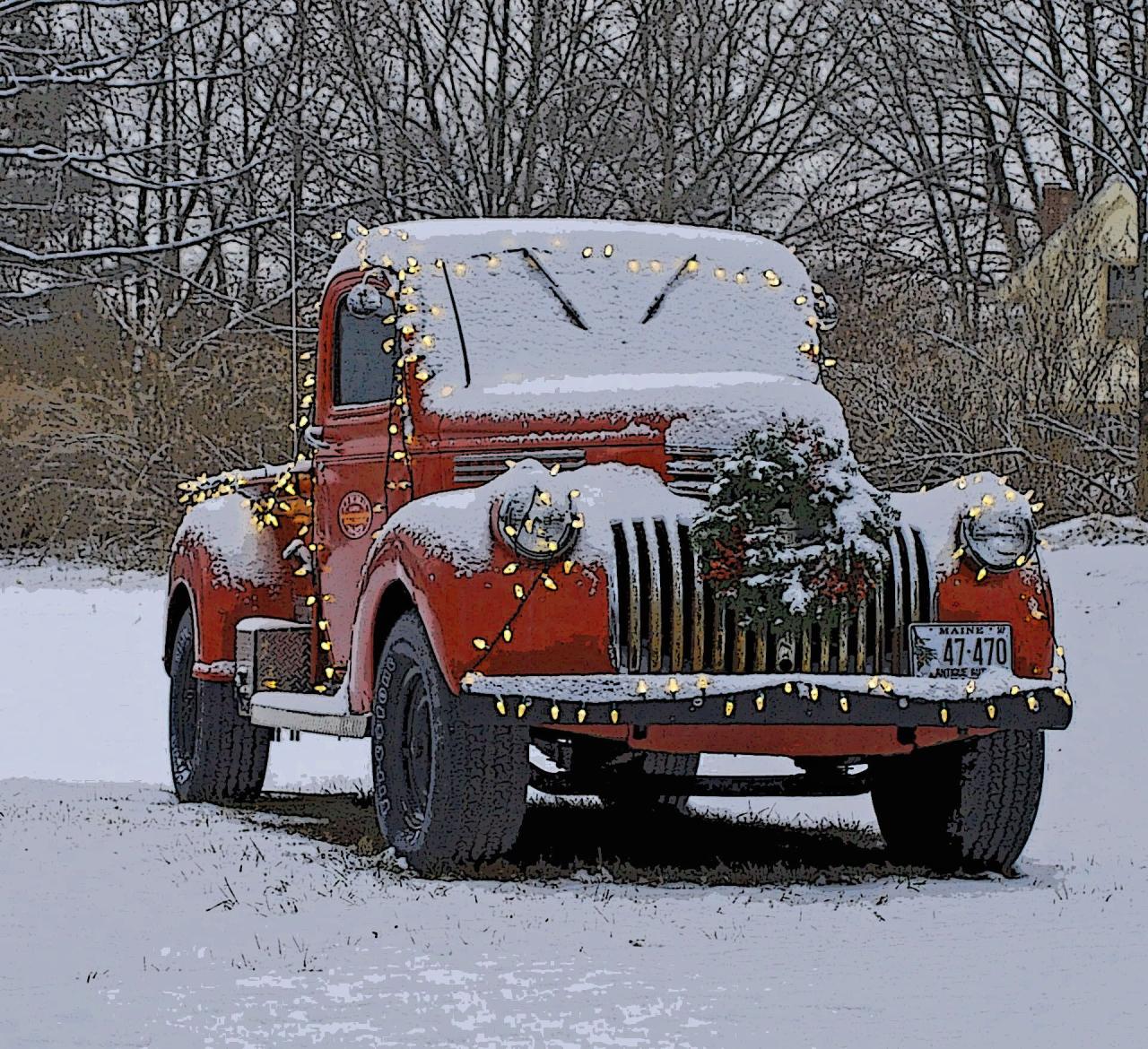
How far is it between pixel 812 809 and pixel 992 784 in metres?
3.11

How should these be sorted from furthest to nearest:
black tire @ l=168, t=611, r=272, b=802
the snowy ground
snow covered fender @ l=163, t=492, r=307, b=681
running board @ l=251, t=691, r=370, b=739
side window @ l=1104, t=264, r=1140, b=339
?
side window @ l=1104, t=264, r=1140, b=339 → black tire @ l=168, t=611, r=272, b=802 → snow covered fender @ l=163, t=492, r=307, b=681 → running board @ l=251, t=691, r=370, b=739 → the snowy ground

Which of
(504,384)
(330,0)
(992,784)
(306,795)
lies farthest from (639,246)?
(330,0)

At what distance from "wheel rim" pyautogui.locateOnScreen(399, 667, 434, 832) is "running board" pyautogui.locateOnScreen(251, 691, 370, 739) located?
0.49 meters

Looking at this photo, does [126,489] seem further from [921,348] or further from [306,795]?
[306,795]

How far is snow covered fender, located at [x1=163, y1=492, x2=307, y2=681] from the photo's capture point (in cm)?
1034

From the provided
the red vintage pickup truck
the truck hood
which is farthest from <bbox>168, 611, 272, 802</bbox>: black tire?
the truck hood

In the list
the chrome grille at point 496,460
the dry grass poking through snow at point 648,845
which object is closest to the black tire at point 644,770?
the dry grass poking through snow at point 648,845

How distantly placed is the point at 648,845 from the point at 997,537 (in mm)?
2124

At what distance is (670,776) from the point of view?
317 inches

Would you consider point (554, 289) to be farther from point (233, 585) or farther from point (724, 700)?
point (724, 700)

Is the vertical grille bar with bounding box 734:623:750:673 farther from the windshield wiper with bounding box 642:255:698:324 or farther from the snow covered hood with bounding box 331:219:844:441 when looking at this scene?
the windshield wiper with bounding box 642:255:698:324

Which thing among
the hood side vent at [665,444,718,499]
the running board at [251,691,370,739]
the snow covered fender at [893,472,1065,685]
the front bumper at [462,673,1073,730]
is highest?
the hood side vent at [665,444,718,499]

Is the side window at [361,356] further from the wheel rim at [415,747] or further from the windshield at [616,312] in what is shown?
the wheel rim at [415,747]

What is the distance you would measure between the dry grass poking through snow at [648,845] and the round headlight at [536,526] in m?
1.07
